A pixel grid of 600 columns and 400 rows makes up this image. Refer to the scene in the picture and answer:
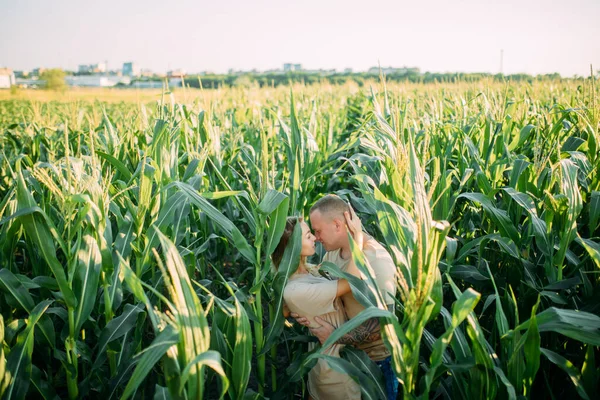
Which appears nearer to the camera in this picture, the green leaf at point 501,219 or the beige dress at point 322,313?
the beige dress at point 322,313

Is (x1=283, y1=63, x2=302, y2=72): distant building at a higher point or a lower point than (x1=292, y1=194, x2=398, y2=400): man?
higher

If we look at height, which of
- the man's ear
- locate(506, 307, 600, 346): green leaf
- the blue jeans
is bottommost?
the blue jeans

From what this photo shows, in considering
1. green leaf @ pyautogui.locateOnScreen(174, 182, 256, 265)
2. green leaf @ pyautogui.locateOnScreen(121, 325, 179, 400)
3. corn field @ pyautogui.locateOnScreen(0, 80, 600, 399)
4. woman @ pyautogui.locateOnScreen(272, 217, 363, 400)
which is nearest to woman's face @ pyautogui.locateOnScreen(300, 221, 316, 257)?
woman @ pyautogui.locateOnScreen(272, 217, 363, 400)

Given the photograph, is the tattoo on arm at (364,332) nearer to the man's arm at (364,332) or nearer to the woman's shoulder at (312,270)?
the man's arm at (364,332)

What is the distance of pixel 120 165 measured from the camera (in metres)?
2.80

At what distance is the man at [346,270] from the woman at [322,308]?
0.20 ft

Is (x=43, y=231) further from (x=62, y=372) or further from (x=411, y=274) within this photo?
(x=411, y=274)

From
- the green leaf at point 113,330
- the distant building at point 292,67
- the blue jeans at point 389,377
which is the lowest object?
the blue jeans at point 389,377

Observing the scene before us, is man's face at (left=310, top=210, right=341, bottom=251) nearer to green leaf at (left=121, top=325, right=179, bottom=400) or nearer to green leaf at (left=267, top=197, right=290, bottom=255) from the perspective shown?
green leaf at (left=267, top=197, right=290, bottom=255)

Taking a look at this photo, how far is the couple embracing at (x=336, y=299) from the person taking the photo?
219 cm

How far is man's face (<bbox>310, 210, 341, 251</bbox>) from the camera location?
2.31 m

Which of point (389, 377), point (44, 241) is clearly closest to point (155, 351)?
point (44, 241)

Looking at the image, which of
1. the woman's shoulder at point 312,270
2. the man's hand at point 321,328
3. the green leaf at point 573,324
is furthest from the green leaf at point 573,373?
the woman's shoulder at point 312,270

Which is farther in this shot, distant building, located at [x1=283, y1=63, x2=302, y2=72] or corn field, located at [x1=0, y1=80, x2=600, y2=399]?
distant building, located at [x1=283, y1=63, x2=302, y2=72]
